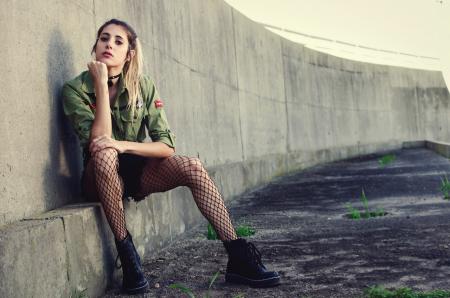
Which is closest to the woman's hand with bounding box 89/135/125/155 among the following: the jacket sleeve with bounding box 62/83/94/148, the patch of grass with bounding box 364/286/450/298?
the jacket sleeve with bounding box 62/83/94/148

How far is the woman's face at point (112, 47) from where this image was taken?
3477 mm

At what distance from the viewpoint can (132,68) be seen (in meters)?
3.56

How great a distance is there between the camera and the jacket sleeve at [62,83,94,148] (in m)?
3.30

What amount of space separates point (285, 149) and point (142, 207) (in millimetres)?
7433

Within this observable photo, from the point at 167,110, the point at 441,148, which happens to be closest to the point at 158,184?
the point at 167,110

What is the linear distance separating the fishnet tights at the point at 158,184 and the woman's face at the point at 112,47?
1.70 ft

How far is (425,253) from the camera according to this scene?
145 inches

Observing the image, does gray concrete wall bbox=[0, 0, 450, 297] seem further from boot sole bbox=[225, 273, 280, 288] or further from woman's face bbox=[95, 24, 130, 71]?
boot sole bbox=[225, 273, 280, 288]

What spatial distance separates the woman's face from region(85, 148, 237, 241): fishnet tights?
519mm

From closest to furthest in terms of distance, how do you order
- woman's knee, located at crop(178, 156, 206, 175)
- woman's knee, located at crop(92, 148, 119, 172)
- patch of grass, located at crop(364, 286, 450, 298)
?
patch of grass, located at crop(364, 286, 450, 298) < woman's knee, located at crop(92, 148, 119, 172) < woman's knee, located at crop(178, 156, 206, 175)

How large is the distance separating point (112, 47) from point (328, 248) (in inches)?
67.3

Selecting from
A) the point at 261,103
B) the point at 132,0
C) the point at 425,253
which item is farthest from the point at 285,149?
the point at 425,253

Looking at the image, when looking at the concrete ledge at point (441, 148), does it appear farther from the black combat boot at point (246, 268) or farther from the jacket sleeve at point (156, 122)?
the black combat boot at point (246, 268)

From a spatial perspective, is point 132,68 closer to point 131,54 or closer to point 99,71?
point 131,54
